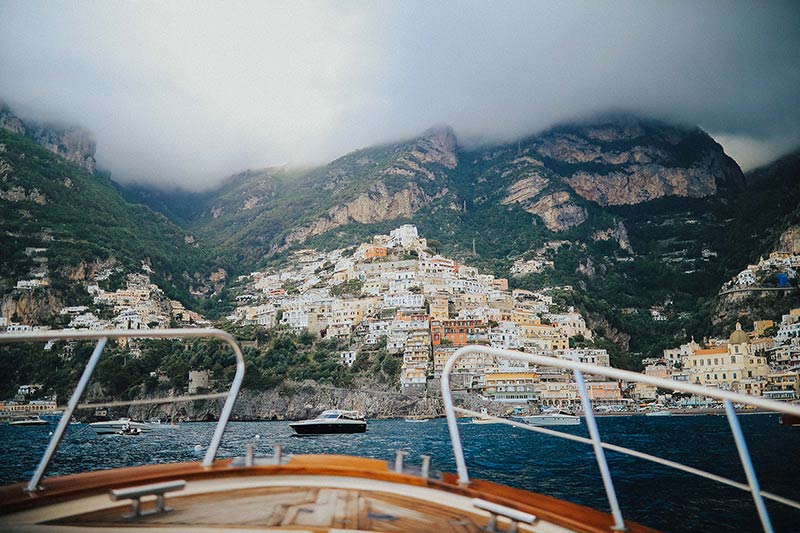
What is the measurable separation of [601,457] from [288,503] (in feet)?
3.84

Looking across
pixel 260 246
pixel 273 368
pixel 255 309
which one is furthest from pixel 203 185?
pixel 273 368

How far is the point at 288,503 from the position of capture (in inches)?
80.0

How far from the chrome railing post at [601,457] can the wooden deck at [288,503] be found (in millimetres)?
46

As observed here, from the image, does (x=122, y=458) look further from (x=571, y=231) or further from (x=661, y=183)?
(x=661, y=183)

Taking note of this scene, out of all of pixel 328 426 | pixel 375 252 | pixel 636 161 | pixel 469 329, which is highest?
pixel 636 161

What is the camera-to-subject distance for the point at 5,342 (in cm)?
188

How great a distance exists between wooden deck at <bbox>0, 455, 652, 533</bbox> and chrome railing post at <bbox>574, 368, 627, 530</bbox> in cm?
5

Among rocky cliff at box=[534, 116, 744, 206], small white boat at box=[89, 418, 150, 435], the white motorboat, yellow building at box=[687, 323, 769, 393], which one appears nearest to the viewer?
the white motorboat

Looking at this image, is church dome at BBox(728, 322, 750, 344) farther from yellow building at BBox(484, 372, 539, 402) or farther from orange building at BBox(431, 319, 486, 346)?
orange building at BBox(431, 319, 486, 346)

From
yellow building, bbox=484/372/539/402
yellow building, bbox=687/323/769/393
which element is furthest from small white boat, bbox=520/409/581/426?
yellow building, bbox=687/323/769/393

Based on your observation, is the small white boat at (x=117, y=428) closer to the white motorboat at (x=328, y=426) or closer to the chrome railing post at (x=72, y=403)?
the white motorboat at (x=328, y=426)

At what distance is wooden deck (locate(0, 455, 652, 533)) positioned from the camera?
1767 millimetres

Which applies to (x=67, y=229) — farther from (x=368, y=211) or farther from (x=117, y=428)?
(x=117, y=428)

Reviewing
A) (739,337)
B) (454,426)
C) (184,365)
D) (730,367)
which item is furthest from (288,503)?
(739,337)
